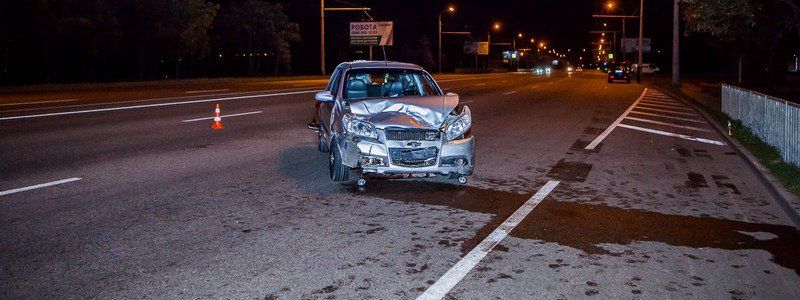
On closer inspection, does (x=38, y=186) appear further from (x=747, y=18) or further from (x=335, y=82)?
(x=747, y=18)

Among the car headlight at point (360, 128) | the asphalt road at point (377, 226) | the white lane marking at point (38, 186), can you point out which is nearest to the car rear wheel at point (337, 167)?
the asphalt road at point (377, 226)

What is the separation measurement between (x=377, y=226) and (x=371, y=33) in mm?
68484

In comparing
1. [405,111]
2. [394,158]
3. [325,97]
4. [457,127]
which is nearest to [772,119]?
[457,127]

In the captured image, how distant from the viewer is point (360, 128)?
348 inches

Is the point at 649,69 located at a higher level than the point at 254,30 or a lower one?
lower

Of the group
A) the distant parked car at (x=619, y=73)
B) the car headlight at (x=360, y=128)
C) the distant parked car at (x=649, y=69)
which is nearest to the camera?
the car headlight at (x=360, y=128)

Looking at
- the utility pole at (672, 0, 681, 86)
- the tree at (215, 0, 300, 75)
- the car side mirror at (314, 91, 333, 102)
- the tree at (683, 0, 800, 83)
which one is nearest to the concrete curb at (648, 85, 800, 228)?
the tree at (683, 0, 800, 83)

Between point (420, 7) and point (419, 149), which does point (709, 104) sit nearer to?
point (419, 149)

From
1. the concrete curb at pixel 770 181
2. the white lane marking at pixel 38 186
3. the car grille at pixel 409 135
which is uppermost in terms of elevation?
the car grille at pixel 409 135

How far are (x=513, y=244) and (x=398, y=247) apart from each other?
103 cm

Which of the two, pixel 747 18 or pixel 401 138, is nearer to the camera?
pixel 401 138

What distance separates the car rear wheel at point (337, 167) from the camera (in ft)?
29.9

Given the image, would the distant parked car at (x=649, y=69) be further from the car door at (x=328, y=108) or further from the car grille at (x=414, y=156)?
the car grille at (x=414, y=156)

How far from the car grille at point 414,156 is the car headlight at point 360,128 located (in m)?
0.32
